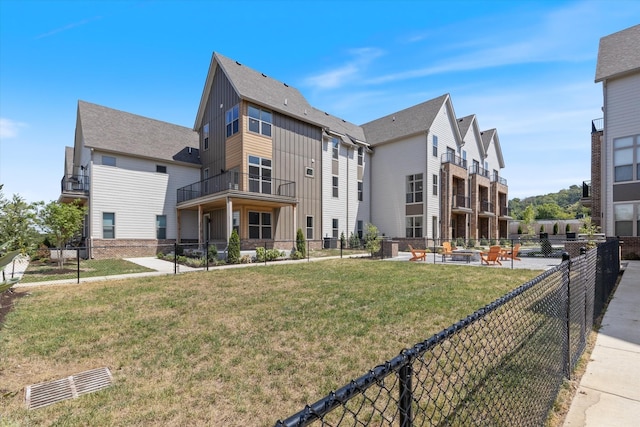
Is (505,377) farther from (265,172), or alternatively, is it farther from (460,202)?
(460,202)

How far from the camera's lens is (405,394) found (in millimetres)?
1355

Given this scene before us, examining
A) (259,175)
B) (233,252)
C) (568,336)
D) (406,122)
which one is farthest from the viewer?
(406,122)

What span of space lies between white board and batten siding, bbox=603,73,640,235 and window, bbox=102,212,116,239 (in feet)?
94.6

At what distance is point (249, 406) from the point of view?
10.3 feet

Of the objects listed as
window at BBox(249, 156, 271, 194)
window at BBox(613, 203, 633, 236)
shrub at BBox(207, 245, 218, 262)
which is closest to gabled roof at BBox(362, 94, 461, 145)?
window at BBox(249, 156, 271, 194)

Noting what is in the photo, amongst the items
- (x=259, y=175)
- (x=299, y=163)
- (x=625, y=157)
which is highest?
(x=299, y=163)

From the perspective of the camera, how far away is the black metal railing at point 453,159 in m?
26.9

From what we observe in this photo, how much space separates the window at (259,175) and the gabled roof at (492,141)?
2692 centimetres

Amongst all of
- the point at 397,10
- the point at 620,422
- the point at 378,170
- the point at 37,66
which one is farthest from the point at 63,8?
the point at 378,170

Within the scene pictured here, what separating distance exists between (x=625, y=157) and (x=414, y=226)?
13.2 meters

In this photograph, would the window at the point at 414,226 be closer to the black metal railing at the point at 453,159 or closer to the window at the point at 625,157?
the black metal railing at the point at 453,159

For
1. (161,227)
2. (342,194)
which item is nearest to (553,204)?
(342,194)

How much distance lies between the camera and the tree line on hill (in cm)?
7803

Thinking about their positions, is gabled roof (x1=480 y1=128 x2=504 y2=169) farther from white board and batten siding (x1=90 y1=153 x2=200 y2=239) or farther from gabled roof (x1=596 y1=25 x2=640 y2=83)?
white board and batten siding (x1=90 y1=153 x2=200 y2=239)
